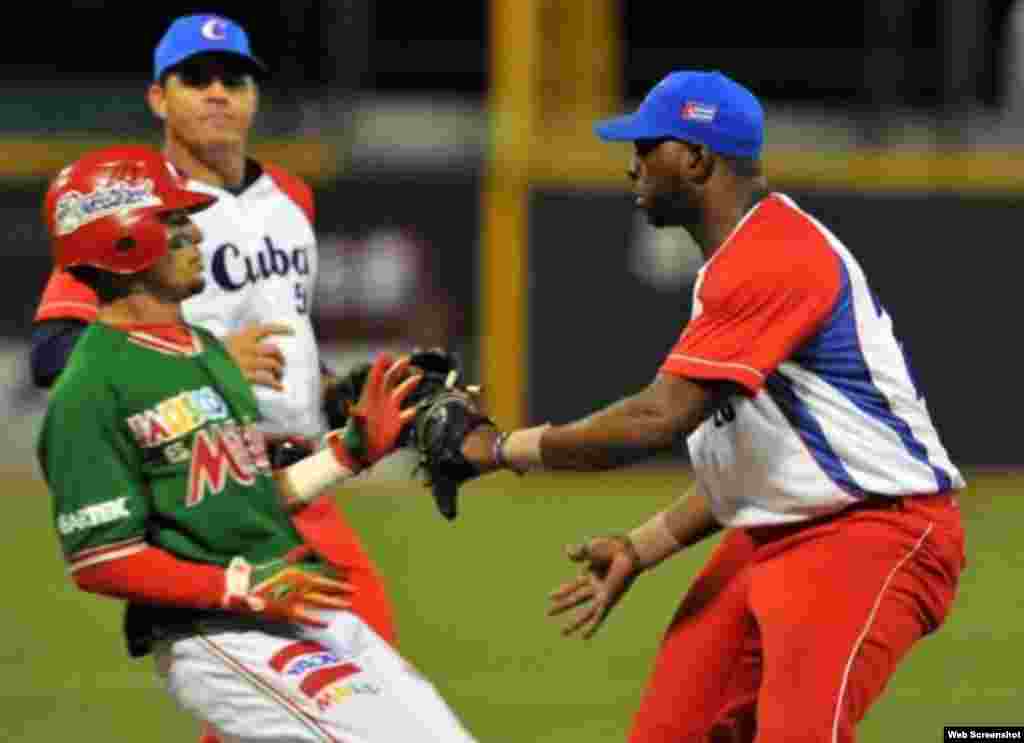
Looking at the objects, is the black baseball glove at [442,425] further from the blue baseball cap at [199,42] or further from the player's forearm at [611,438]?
the blue baseball cap at [199,42]

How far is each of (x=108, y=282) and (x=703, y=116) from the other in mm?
1527

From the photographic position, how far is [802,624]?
5.36m

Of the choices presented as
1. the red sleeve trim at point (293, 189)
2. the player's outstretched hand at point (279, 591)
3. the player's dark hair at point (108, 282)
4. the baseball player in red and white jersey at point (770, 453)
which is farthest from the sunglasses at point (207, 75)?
the player's outstretched hand at point (279, 591)

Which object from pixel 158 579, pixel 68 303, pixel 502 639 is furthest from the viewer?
pixel 502 639

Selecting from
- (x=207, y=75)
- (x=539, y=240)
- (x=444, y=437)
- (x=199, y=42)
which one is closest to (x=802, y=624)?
(x=444, y=437)

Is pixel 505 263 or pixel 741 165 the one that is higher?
pixel 741 165

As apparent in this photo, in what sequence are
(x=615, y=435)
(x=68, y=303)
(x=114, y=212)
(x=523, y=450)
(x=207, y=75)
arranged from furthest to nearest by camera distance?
(x=207, y=75) → (x=68, y=303) → (x=523, y=450) → (x=615, y=435) → (x=114, y=212)

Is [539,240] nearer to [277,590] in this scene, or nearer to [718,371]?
[718,371]

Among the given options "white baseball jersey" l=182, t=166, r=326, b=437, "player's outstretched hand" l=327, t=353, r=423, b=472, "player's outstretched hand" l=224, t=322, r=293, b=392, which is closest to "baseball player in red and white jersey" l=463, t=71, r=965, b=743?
"player's outstretched hand" l=327, t=353, r=423, b=472

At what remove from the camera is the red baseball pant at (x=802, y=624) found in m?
5.30

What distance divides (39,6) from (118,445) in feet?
53.9

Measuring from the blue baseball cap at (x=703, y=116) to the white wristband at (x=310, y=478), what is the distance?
111 centimetres

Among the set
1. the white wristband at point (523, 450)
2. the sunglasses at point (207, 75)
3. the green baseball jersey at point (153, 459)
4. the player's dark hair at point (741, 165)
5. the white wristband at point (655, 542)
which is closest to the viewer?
the green baseball jersey at point (153, 459)

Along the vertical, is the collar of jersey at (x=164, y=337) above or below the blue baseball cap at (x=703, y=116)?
below
